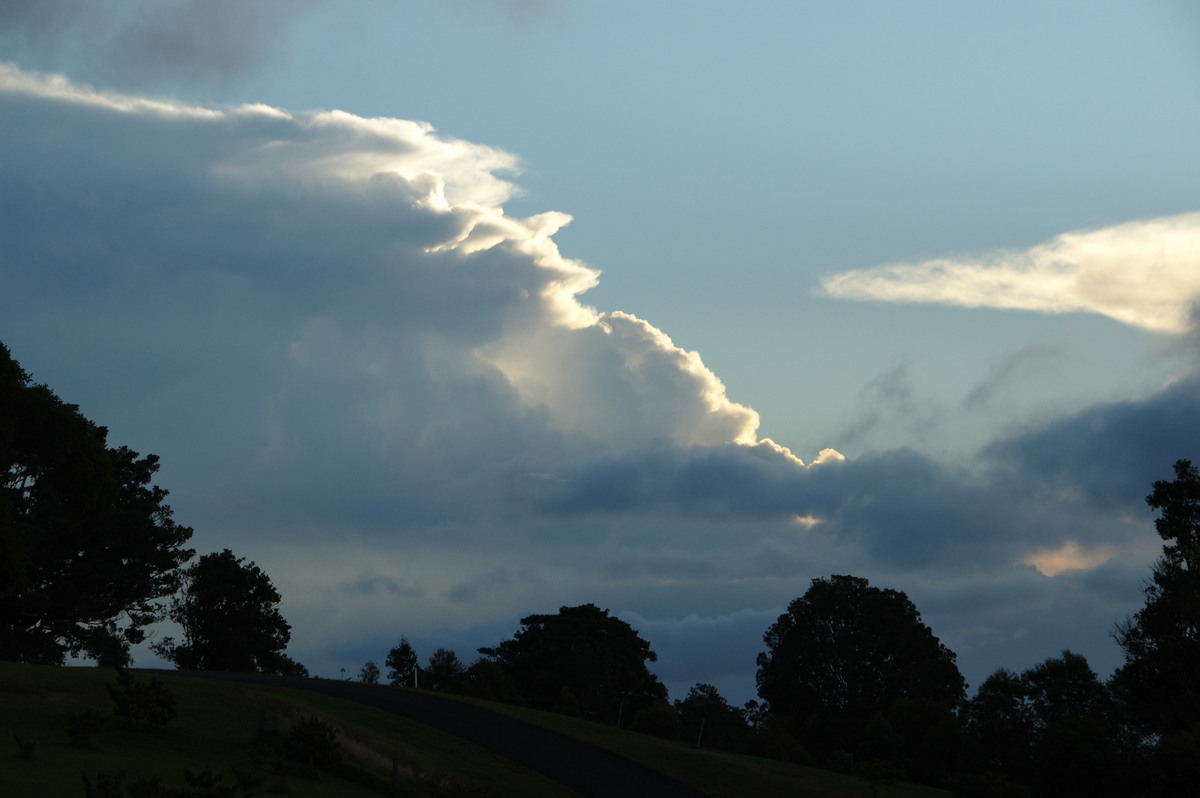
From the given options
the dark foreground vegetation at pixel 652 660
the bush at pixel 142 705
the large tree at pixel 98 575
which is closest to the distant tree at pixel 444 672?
the dark foreground vegetation at pixel 652 660

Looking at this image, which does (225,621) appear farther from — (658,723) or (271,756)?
(271,756)

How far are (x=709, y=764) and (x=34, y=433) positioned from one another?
28.9m

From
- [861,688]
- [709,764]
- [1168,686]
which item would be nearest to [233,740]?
[709,764]

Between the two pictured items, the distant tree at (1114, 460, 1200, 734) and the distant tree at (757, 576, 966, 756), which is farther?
the distant tree at (757, 576, 966, 756)

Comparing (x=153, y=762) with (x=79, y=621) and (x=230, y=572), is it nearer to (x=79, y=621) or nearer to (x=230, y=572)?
(x=79, y=621)

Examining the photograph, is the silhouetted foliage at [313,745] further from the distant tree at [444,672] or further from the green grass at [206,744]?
the distant tree at [444,672]

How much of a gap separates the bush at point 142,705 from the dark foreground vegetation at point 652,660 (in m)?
0.06

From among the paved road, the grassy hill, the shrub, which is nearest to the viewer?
the grassy hill

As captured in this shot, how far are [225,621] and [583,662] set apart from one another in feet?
103

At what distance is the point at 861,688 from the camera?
88.7 m

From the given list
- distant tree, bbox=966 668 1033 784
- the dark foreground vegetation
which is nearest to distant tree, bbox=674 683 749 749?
the dark foreground vegetation

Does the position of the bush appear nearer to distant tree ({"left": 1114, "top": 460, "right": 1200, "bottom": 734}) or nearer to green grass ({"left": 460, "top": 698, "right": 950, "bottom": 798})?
green grass ({"left": 460, "top": 698, "right": 950, "bottom": 798})

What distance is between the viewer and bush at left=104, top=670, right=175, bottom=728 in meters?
32.5

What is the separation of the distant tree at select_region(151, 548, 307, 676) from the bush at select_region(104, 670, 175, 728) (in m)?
45.1
